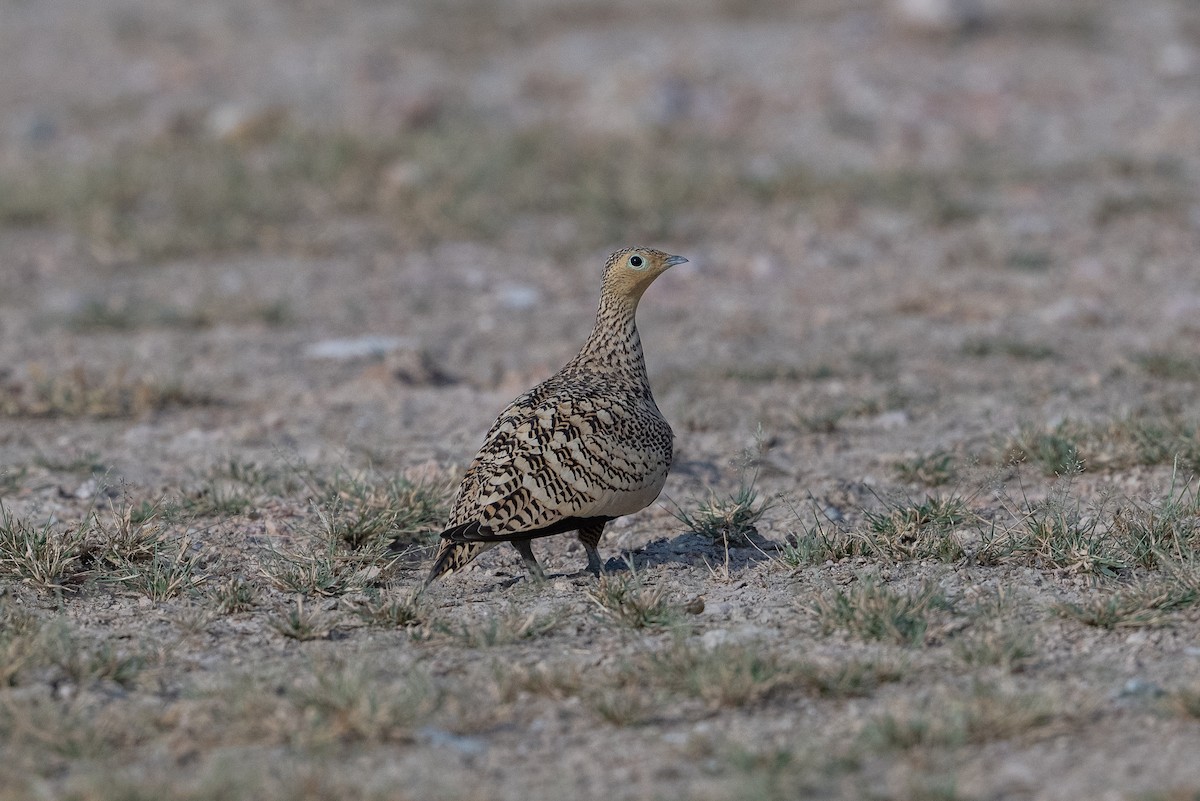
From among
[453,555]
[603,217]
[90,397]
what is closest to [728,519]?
[453,555]

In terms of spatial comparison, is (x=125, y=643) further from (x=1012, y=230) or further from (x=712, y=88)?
(x=712, y=88)

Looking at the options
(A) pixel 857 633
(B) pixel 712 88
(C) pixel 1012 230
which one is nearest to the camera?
(A) pixel 857 633

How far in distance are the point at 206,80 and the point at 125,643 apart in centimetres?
947

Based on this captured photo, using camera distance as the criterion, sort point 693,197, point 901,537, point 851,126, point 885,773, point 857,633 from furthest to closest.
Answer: point 851,126, point 693,197, point 901,537, point 857,633, point 885,773

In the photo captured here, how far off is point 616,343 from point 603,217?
440cm

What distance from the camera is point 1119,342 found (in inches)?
282

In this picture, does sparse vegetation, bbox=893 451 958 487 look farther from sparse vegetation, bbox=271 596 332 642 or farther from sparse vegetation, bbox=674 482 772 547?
sparse vegetation, bbox=271 596 332 642

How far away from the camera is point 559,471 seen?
4.27 m

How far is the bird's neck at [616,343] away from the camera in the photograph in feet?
15.9

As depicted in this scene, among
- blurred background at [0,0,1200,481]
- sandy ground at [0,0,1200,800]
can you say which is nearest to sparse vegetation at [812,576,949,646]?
sandy ground at [0,0,1200,800]

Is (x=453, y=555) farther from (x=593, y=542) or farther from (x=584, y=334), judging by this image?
(x=584, y=334)

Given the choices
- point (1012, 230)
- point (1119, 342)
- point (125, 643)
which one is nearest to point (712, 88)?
point (1012, 230)

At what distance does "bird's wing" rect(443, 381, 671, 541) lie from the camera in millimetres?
4199

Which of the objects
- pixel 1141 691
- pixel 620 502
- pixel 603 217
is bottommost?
pixel 1141 691
